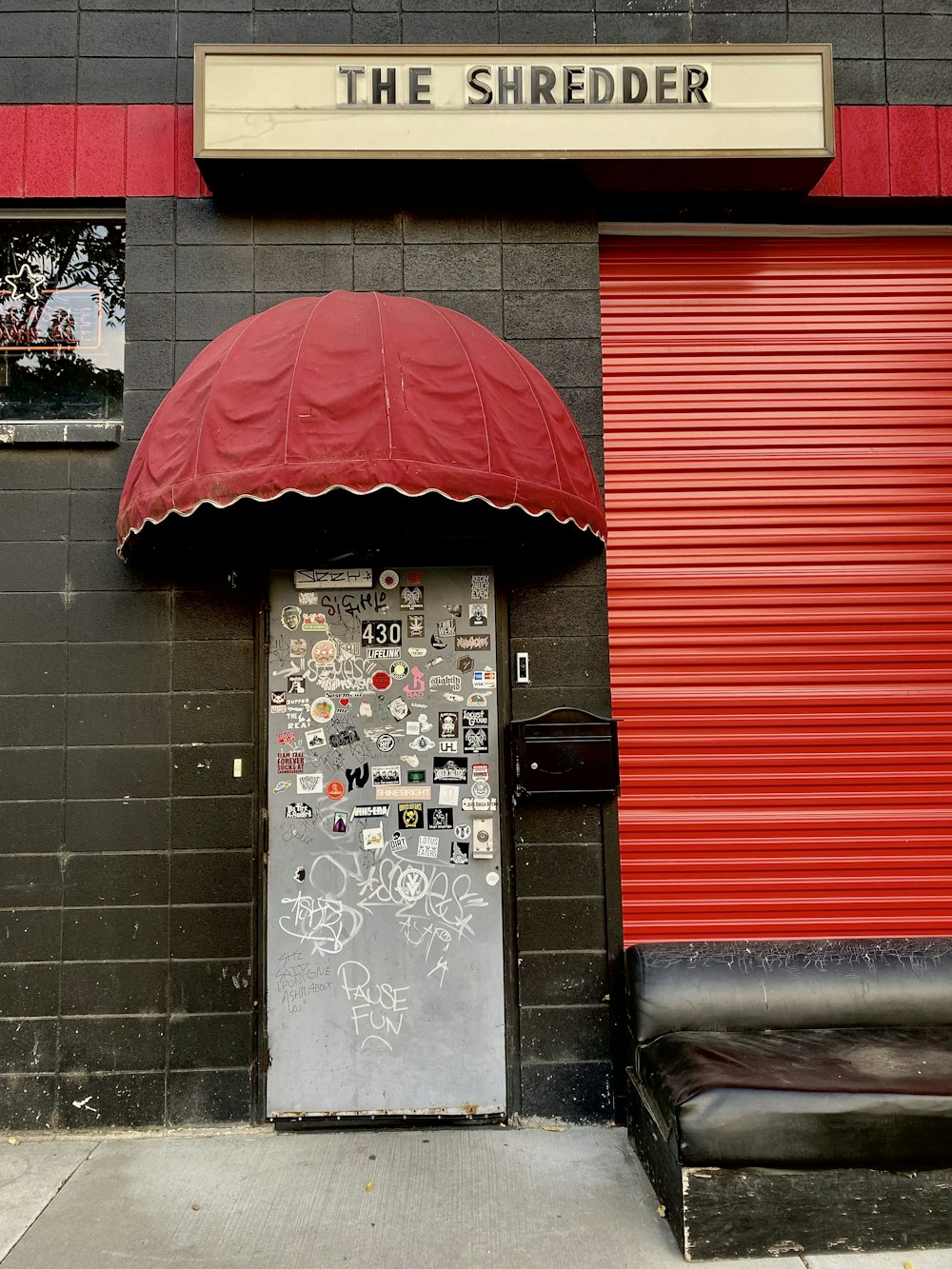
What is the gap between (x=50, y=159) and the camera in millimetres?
4656

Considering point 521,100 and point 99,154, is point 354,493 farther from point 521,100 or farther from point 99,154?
point 99,154

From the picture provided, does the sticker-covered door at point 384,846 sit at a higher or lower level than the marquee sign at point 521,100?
lower

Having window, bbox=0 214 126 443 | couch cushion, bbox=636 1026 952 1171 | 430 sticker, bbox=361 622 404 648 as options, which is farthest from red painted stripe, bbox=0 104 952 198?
couch cushion, bbox=636 1026 952 1171

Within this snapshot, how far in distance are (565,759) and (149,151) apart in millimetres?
3944

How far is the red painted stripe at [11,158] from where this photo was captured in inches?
183

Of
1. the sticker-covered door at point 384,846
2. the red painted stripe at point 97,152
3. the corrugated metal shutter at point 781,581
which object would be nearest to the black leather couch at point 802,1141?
the corrugated metal shutter at point 781,581

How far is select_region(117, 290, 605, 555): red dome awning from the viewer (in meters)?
3.39

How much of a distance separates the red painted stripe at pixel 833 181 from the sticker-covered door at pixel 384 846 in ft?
9.35

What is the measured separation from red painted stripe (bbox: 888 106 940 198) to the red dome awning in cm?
260

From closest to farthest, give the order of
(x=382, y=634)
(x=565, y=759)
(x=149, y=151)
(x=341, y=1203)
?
(x=341, y=1203) < (x=565, y=759) < (x=382, y=634) < (x=149, y=151)

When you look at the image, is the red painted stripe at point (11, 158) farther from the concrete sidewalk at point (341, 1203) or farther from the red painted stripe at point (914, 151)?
the concrete sidewalk at point (341, 1203)

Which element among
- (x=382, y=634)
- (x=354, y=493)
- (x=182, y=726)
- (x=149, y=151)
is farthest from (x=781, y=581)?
(x=149, y=151)

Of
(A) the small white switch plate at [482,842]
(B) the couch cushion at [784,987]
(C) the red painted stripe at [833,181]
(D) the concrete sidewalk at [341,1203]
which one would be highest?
(C) the red painted stripe at [833,181]

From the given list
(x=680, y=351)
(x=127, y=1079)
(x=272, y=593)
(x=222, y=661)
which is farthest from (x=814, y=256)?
(x=127, y=1079)
